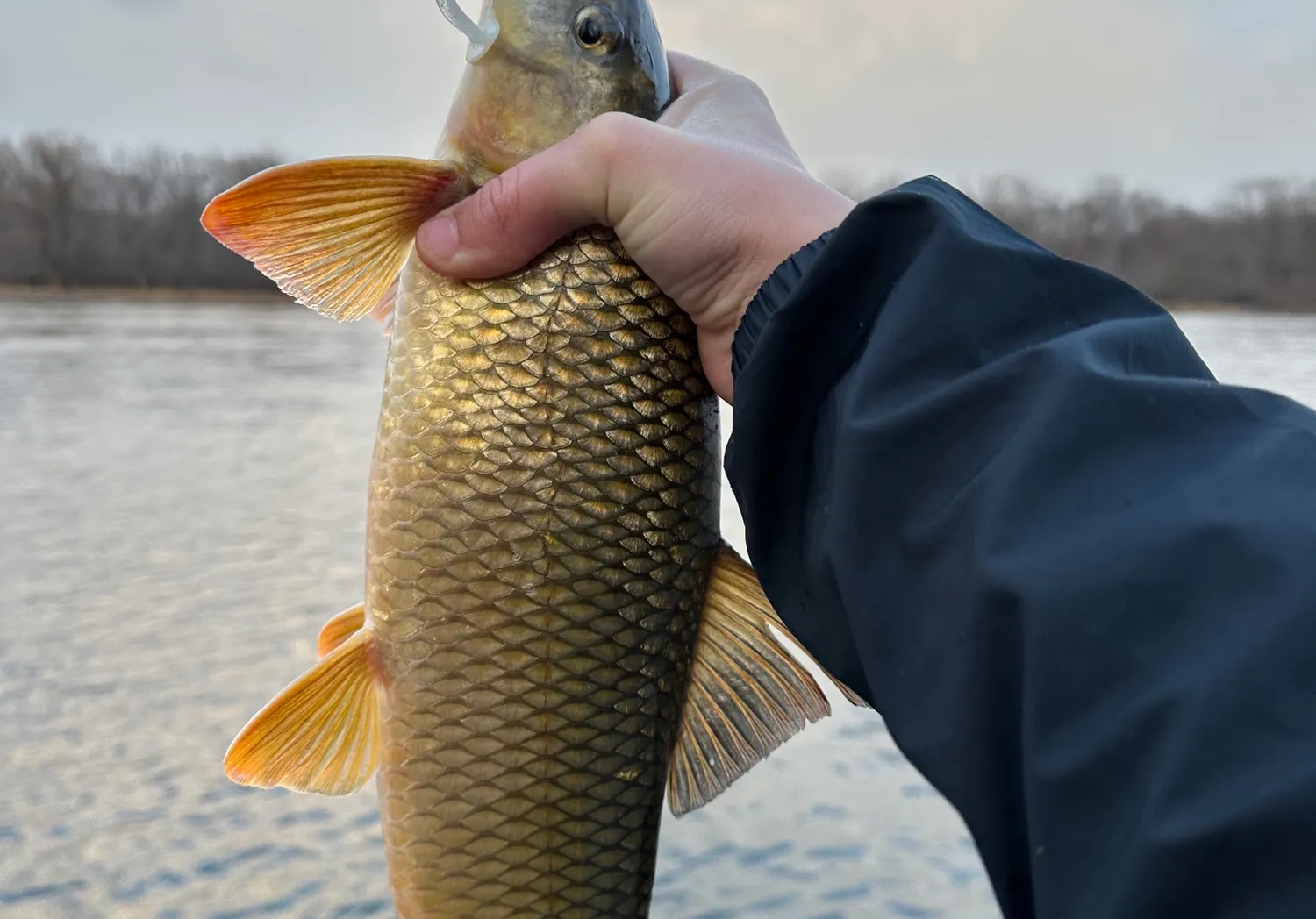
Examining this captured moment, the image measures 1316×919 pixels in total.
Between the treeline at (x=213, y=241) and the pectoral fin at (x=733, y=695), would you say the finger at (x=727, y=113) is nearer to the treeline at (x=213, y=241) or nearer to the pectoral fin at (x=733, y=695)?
the pectoral fin at (x=733, y=695)

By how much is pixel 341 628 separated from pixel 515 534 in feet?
1.81

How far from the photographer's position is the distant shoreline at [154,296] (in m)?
45.7

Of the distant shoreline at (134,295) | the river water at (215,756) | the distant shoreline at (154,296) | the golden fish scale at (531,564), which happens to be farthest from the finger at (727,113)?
the distant shoreline at (134,295)

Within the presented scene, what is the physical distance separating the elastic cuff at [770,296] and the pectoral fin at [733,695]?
587 mm

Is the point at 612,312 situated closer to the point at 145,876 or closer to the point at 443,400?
the point at 443,400

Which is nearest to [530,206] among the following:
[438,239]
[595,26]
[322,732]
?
[438,239]

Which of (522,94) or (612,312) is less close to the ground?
(522,94)

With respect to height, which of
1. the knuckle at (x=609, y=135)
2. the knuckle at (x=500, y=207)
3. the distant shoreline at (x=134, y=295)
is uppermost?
the knuckle at (x=609, y=135)

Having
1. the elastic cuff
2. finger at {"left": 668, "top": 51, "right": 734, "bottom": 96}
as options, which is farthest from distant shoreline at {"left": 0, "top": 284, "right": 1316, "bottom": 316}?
the elastic cuff

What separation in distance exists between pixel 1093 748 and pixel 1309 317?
178 feet

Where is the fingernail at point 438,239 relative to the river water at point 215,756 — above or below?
above

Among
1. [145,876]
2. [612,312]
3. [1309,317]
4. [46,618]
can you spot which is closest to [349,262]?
[612,312]

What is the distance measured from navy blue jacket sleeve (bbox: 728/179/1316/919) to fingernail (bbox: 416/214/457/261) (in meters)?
0.61

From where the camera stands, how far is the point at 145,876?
4012mm
